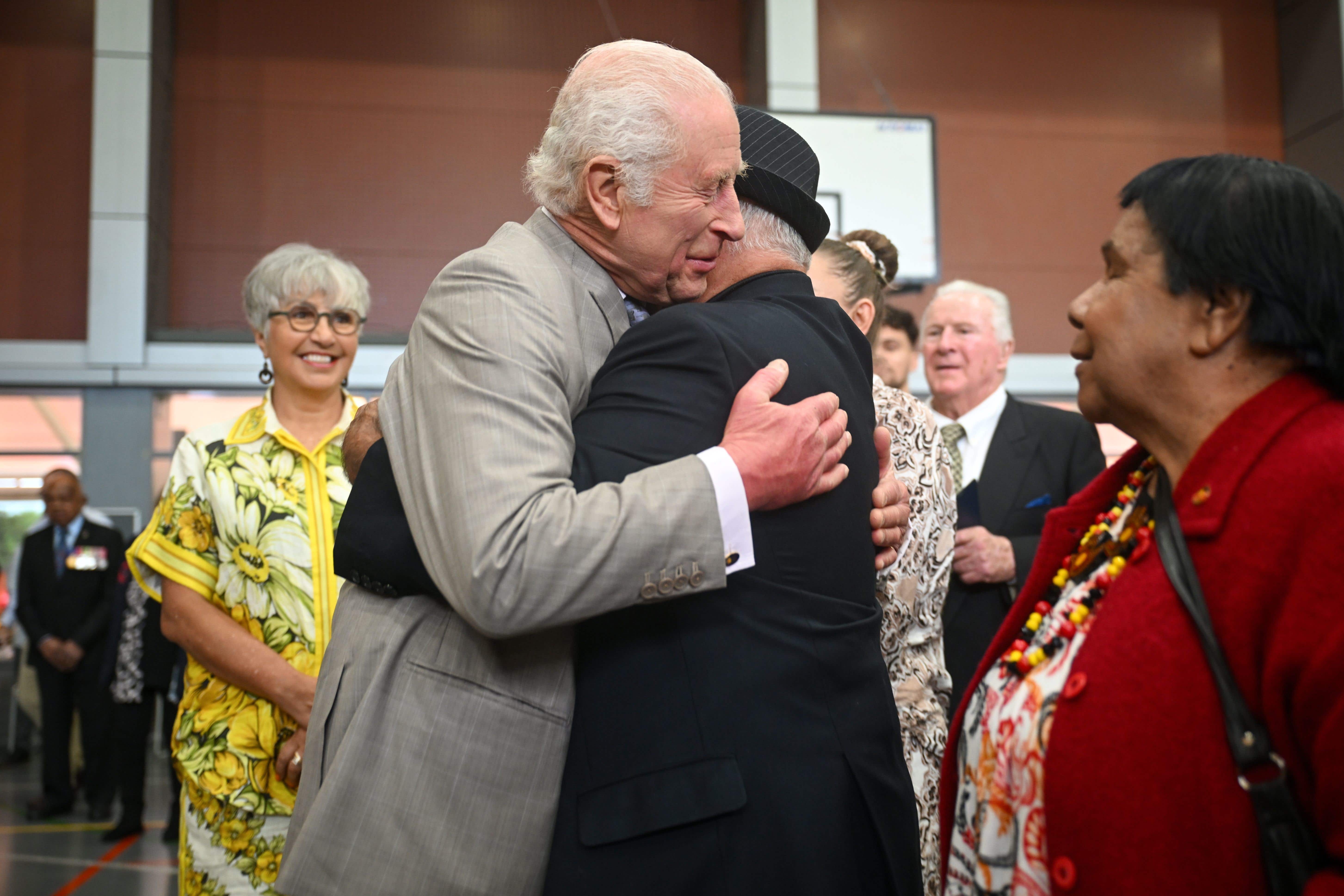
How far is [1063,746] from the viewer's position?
101cm

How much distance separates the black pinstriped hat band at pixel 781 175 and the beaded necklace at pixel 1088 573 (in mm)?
494

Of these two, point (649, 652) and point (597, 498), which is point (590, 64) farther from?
point (649, 652)

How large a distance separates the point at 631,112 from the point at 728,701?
676mm

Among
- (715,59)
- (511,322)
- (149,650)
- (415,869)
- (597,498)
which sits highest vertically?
(715,59)

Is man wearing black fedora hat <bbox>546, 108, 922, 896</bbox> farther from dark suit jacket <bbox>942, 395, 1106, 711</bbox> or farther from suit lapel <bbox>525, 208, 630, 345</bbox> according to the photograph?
dark suit jacket <bbox>942, 395, 1106, 711</bbox>

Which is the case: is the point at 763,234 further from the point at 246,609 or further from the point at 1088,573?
the point at 246,609

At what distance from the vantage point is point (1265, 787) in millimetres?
917

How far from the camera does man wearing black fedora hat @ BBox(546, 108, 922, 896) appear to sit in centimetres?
108

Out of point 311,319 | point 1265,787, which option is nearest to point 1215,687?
point 1265,787

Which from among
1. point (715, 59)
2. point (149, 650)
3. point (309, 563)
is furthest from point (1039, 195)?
point (309, 563)

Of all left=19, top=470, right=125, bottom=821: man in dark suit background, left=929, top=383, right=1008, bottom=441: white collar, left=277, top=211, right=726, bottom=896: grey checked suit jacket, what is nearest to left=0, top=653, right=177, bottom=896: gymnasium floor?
left=19, top=470, right=125, bottom=821: man in dark suit background

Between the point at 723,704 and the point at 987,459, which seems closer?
the point at 723,704

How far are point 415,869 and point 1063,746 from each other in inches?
25.4

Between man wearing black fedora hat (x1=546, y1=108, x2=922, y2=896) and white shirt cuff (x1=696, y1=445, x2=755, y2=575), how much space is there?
0.13 feet
